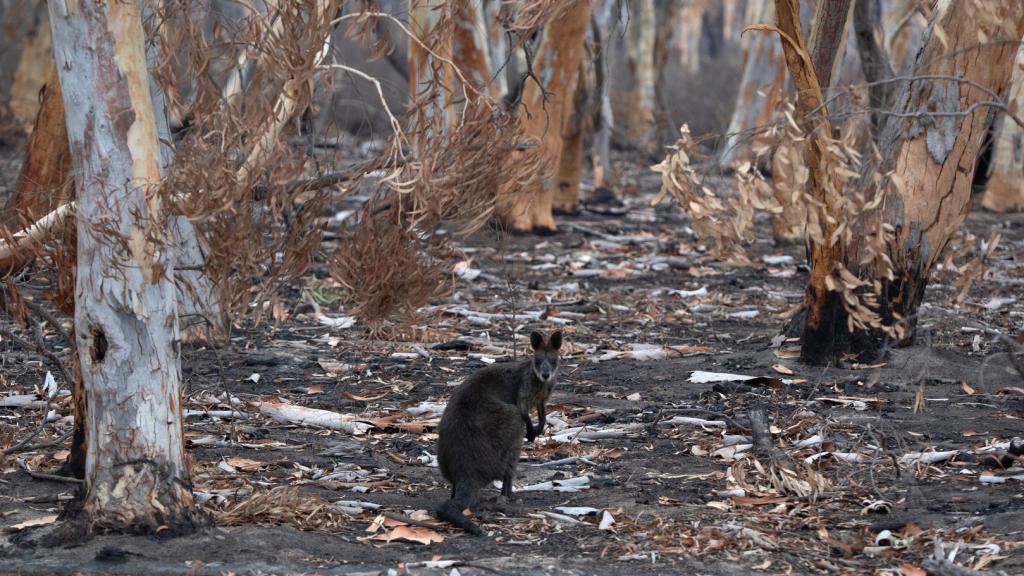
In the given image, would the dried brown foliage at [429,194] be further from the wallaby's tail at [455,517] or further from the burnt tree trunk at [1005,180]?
the burnt tree trunk at [1005,180]

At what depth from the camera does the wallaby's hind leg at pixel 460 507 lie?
580 centimetres

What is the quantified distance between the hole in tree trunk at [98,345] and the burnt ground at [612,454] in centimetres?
78

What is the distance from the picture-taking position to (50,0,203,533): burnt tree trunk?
5.21 meters

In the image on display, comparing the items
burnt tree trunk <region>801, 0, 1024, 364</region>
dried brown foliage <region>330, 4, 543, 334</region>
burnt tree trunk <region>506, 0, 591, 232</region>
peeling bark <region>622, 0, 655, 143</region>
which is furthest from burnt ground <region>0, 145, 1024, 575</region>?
peeling bark <region>622, 0, 655, 143</region>

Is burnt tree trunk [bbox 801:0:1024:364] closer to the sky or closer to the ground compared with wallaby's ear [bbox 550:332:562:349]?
closer to the sky

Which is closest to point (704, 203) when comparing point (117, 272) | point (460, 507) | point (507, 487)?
point (507, 487)

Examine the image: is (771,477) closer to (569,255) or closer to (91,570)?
(91,570)

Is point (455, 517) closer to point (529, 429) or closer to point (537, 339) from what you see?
point (529, 429)

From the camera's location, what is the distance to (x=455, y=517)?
5.85 meters

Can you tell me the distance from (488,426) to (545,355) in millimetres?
742

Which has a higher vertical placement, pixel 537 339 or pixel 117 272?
pixel 117 272

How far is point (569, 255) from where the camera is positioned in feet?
51.2

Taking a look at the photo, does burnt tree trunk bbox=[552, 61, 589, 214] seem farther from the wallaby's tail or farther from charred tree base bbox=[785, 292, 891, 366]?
the wallaby's tail

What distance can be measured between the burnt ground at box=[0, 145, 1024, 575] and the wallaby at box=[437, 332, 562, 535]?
208mm
